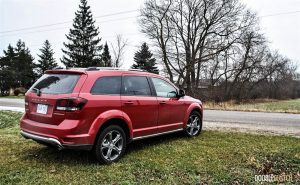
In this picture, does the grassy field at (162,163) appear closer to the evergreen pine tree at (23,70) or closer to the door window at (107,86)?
the door window at (107,86)

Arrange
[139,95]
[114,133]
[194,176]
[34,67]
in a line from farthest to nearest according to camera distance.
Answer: [34,67]
[139,95]
[114,133]
[194,176]

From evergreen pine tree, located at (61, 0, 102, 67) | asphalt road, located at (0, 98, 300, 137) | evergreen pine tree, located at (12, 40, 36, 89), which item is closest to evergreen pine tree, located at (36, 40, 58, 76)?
evergreen pine tree, located at (12, 40, 36, 89)

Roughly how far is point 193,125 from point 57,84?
157 inches

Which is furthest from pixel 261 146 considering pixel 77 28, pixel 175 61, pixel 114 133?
pixel 77 28

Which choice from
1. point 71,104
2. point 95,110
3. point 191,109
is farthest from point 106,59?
point 71,104

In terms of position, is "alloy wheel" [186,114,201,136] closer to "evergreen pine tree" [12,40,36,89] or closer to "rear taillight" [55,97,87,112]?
"rear taillight" [55,97,87,112]

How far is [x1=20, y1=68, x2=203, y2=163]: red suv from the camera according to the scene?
561cm

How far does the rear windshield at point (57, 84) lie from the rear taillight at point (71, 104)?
0.70ft

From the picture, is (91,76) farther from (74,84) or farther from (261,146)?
(261,146)

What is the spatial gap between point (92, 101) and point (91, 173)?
4.02 ft

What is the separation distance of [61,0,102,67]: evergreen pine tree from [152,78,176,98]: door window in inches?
1758

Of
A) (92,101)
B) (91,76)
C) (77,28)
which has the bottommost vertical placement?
(92,101)

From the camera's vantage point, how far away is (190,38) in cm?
4072

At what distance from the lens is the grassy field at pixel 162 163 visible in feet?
17.1
